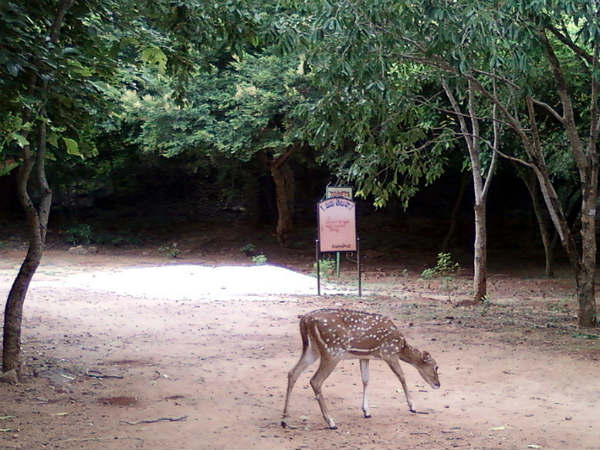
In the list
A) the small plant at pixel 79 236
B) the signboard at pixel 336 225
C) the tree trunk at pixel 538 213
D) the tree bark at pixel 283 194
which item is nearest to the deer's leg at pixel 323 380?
the signboard at pixel 336 225

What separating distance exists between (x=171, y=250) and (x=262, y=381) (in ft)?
61.7

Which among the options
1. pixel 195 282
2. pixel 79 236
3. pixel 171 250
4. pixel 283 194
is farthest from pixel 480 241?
pixel 79 236

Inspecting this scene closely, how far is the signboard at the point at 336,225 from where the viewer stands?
54.4 ft

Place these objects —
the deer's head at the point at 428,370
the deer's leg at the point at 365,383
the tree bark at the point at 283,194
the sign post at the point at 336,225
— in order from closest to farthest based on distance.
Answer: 1. the deer's leg at the point at 365,383
2. the deer's head at the point at 428,370
3. the sign post at the point at 336,225
4. the tree bark at the point at 283,194

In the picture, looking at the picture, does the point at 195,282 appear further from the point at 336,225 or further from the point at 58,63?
the point at 58,63

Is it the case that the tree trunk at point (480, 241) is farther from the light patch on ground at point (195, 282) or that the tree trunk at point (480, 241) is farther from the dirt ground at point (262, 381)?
the light patch on ground at point (195, 282)

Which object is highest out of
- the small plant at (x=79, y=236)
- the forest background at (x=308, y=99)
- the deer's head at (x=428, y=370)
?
the forest background at (x=308, y=99)

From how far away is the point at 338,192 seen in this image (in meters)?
17.7

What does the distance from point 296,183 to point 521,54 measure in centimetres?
Result: 2477

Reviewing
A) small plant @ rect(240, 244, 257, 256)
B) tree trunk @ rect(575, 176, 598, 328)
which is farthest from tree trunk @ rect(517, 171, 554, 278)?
small plant @ rect(240, 244, 257, 256)

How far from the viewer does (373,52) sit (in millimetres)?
9109

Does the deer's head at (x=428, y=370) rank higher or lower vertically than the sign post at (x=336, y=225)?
lower

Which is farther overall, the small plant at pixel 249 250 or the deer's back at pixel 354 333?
the small plant at pixel 249 250

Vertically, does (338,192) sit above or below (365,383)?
above
